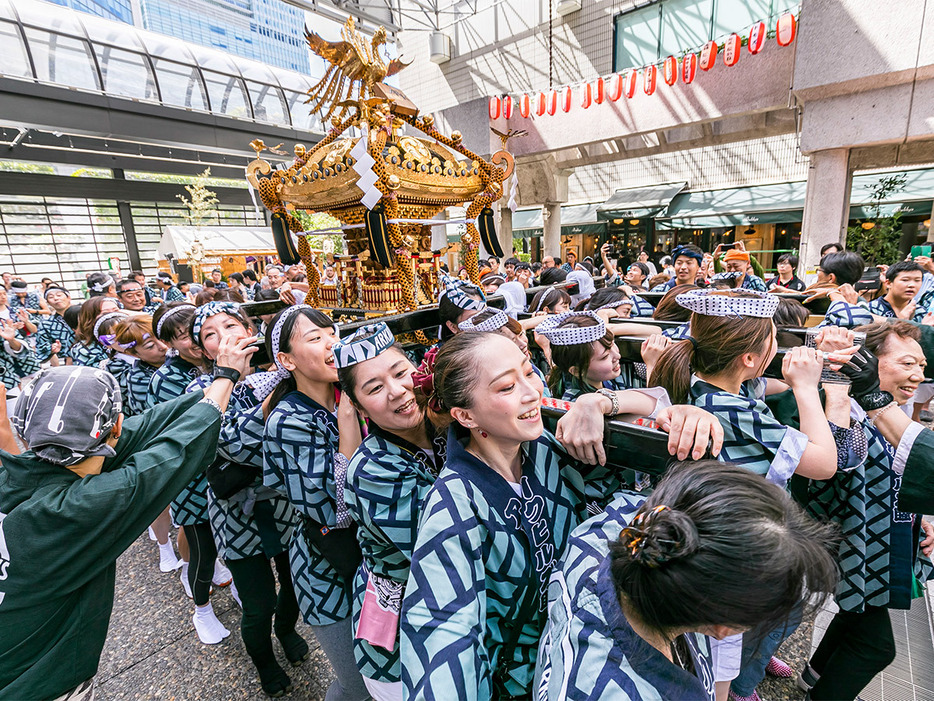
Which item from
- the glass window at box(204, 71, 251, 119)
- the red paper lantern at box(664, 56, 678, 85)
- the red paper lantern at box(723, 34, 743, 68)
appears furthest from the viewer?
the glass window at box(204, 71, 251, 119)

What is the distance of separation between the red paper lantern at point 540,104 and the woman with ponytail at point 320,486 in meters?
10.1

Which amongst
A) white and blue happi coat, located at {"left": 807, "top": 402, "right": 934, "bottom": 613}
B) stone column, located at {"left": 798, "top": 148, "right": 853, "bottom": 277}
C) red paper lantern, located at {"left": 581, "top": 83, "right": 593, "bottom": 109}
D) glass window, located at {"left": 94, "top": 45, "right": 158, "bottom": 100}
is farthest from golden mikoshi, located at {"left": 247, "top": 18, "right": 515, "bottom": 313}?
glass window, located at {"left": 94, "top": 45, "right": 158, "bottom": 100}

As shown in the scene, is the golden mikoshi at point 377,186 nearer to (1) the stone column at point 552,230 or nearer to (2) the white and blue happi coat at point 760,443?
(2) the white and blue happi coat at point 760,443

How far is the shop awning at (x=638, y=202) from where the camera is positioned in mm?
14148

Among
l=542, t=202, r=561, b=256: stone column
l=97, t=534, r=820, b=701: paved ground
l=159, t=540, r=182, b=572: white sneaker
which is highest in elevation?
l=542, t=202, r=561, b=256: stone column

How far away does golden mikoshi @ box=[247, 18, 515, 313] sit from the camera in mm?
3918

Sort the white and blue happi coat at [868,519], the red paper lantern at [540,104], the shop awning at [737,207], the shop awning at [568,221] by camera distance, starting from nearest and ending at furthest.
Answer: the white and blue happi coat at [868,519]
the red paper lantern at [540,104]
the shop awning at [737,207]
the shop awning at [568,221]

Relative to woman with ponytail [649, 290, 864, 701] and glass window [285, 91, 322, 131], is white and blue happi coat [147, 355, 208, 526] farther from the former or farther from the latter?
glass window [285, 91, 322, 131]

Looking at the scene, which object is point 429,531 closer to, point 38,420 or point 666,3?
point 38,420

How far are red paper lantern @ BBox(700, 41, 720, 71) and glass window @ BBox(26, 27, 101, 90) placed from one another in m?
15.6

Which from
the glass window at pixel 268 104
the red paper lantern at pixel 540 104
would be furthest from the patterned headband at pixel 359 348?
the glass window at pixel 268 104

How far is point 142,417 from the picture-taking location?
4.98 ft

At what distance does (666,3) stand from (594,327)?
14421 mm

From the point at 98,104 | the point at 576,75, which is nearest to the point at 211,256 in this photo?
the point at 98,104
